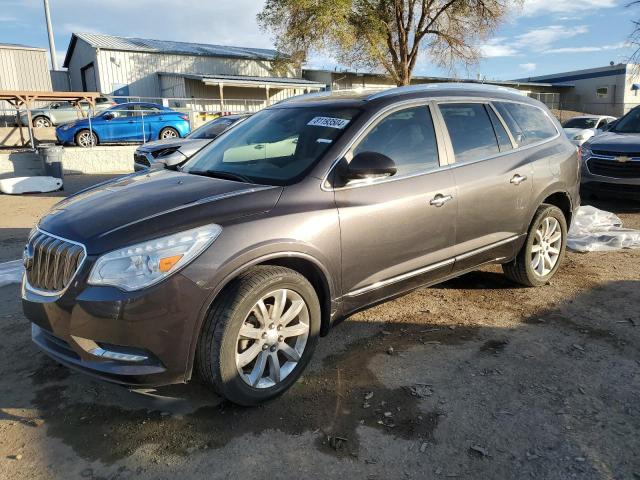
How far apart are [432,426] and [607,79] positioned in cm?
5175

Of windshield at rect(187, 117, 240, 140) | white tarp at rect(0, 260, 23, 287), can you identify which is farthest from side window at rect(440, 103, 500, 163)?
windshield at rect(187, 117, 240, 140)

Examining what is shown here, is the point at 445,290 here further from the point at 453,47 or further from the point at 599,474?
the point at 453,47

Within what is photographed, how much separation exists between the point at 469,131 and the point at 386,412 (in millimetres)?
2373

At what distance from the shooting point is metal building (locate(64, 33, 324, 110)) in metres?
31.2

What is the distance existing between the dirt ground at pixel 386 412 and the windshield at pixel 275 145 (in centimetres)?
137

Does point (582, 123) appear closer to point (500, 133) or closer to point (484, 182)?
point (500, 133)

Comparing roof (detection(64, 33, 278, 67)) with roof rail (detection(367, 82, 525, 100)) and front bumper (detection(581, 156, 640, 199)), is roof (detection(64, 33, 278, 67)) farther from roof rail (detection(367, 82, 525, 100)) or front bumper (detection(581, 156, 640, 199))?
roof rail (detection(367, 82, 525, 100))

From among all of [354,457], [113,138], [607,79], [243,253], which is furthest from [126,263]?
[607,79]

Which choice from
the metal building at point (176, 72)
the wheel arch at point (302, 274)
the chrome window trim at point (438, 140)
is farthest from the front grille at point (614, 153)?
the metal building at point (176, 72)

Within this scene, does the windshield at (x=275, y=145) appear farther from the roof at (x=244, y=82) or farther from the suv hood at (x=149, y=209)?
the roof at (x=244, y=82)

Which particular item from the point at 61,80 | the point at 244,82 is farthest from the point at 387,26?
the point at 61,80

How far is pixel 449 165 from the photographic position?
3873mm

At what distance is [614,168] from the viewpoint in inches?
326

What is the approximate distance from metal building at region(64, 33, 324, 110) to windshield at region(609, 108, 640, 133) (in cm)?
2190
